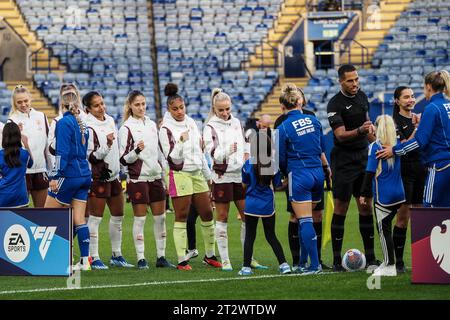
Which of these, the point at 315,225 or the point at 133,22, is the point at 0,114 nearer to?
the point at 133,22

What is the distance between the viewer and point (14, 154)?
39.7 feet

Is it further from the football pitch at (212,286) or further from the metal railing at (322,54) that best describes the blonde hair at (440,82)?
the metal railing at (322,54)

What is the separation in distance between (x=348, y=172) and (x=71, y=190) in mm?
3070

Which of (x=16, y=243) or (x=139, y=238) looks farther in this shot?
(x=139, y=238)

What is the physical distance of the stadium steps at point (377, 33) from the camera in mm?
34250

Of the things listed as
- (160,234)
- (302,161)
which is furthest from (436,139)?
(160,234)

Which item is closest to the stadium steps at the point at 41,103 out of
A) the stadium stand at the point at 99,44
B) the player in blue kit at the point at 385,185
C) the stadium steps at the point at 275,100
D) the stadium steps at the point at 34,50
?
the stadium steps at the point at 34,50

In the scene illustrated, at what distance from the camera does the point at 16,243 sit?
37.0ft

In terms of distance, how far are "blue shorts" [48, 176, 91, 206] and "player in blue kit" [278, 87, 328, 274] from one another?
2.25 metres

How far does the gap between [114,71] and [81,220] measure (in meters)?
22.9

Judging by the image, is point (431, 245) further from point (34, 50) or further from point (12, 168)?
point (34, 50)

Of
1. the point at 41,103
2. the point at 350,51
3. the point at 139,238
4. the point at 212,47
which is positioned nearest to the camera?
the point at 139,238

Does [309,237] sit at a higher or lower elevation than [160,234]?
higher
